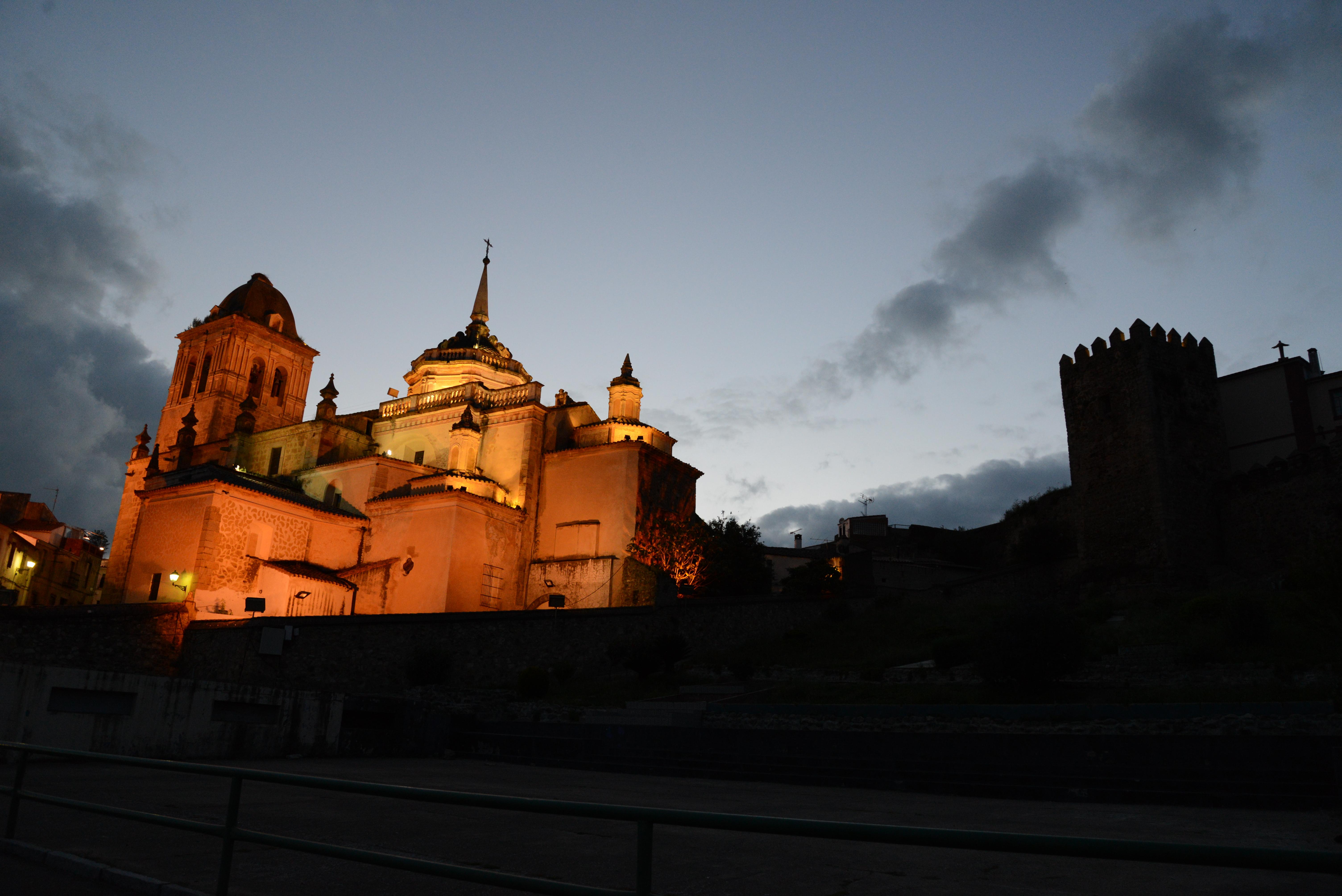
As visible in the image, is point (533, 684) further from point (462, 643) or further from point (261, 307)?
point (261, 307)

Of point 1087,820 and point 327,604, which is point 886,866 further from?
point 327,604

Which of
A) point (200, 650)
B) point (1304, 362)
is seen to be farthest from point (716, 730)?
point (1304, 362)

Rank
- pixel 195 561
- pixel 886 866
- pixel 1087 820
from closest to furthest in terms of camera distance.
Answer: pixel 886 866 → pixel 1087 820 → pixel 195 561

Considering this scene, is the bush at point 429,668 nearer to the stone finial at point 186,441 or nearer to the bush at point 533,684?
the bush at point 533,684

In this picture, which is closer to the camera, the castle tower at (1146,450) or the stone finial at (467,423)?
the castle tower at (1146,450)

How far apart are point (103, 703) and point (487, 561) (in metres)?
20.6

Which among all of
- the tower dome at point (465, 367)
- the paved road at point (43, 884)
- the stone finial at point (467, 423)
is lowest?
the paved road at point (43, 884)

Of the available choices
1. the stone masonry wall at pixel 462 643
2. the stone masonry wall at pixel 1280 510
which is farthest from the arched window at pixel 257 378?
the stone masonry wall at pixel 1280 510

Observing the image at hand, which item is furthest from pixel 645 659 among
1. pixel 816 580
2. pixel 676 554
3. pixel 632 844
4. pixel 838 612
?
pixel 632 844

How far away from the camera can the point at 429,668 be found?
2522 cm

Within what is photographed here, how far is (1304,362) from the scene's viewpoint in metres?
30.8

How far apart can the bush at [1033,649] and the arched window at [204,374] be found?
46798 mm

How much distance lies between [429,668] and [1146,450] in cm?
2347

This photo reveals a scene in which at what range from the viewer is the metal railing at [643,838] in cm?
245
